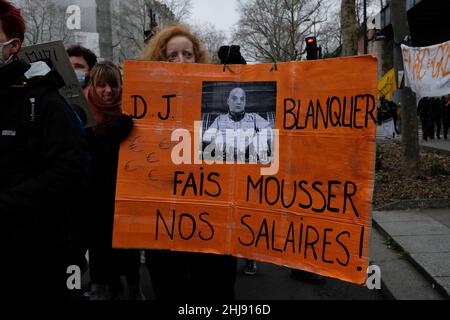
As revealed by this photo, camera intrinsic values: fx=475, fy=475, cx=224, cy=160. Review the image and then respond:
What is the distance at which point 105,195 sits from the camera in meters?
3.17

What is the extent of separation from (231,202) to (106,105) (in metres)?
1.24

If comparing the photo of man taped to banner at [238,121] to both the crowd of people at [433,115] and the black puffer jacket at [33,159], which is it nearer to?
the black puffer jacket at [33,159]

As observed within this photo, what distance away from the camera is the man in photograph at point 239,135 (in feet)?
8.31

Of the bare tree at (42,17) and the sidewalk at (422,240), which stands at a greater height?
the bare tree at (42,17)

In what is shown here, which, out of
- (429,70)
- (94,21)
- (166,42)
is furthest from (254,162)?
(94,21)

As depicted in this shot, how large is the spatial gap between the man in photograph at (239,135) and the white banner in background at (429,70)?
5099 mm

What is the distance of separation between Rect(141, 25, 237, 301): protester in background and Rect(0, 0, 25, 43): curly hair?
0.87m

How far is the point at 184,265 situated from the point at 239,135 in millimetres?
760

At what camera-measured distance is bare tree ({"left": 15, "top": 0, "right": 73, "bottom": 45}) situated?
112 ft

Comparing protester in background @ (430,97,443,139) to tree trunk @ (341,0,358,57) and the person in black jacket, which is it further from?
the person in black jacket

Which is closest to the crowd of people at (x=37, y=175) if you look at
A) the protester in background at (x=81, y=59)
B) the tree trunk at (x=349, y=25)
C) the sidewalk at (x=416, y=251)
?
the protester in background at (x=81, y=59)

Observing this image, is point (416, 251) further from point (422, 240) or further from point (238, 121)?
point (238, 121)

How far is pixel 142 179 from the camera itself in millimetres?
2623

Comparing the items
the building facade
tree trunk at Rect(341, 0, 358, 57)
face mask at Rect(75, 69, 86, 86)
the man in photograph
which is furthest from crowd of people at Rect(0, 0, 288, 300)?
the building facade
